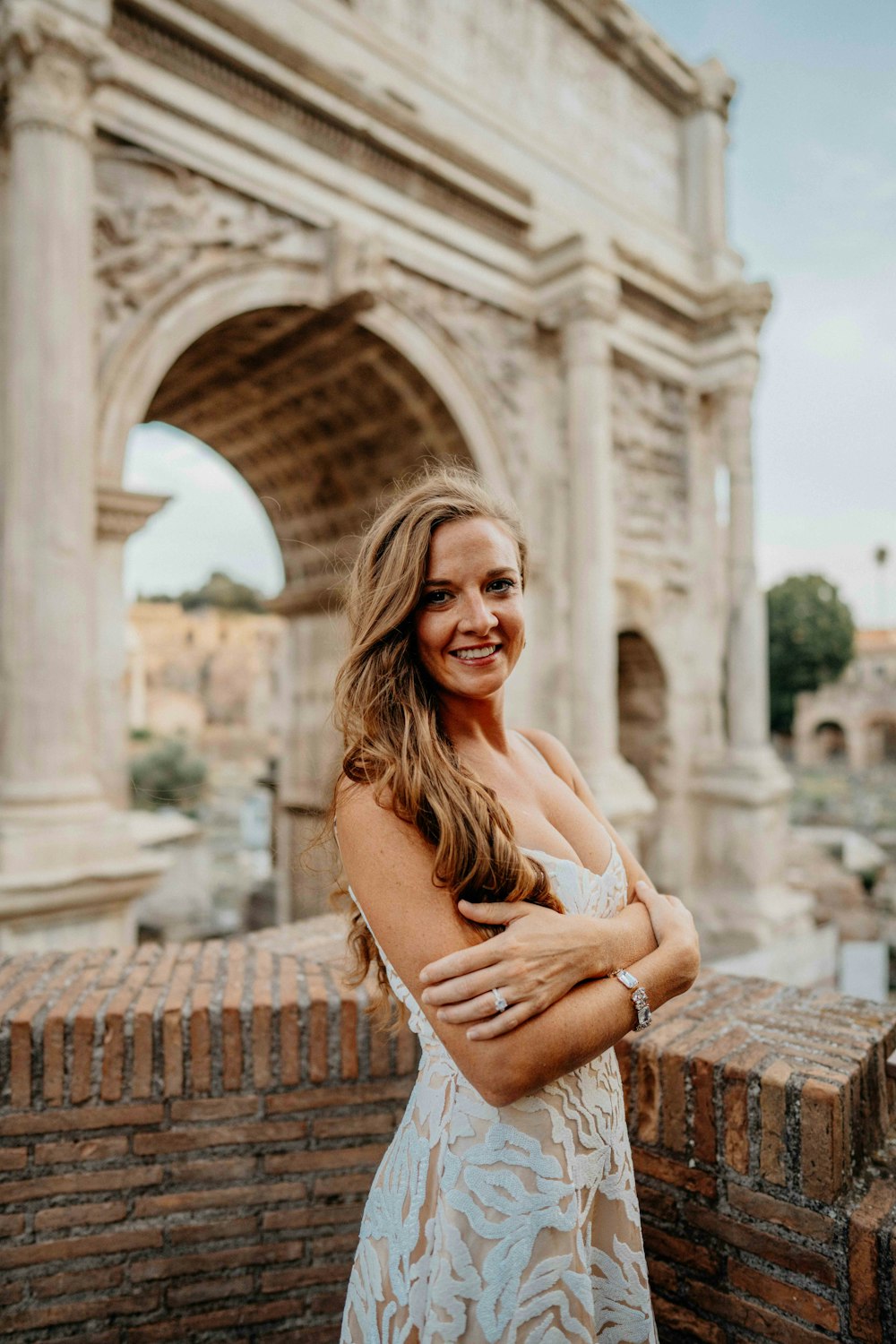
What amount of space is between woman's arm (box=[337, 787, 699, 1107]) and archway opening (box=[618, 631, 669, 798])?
8576 mm

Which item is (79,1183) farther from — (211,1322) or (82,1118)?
(211,1322)

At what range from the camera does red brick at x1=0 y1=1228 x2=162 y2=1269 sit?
78.6 inches

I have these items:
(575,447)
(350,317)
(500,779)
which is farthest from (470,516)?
(575,447)

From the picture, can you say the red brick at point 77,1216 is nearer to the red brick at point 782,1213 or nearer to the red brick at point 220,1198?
the red brick at point 220,1198

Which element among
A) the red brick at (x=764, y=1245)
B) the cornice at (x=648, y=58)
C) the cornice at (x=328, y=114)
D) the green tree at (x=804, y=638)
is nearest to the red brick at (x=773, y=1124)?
the red brick at (x=764, y=1245)

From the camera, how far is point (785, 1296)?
164cm

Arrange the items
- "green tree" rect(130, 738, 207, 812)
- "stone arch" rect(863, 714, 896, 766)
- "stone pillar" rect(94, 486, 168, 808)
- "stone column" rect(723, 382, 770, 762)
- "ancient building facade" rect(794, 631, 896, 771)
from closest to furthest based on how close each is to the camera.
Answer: "stone pillar" rect(94, 486, 168, 808)
"stone column" rect(723, 382, 770, 762)
"green tree" rect(130, 738, 207, 812)
"ancient building facade" rect(794, 631, 896, 771)
"stone arch" rect(863, 714, 896, 766)

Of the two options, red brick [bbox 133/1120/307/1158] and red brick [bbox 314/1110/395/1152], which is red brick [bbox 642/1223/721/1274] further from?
red brick [bbox 133/1120/307/1158]

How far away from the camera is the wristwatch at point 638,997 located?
137 centimetres

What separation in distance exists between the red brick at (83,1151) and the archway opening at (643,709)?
8282 millimetres

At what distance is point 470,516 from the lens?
157cm

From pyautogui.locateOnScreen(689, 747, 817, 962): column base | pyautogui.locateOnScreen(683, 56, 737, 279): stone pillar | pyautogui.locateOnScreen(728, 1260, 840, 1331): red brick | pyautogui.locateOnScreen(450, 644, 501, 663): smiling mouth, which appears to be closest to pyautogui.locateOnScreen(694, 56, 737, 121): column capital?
pyautogui.locateOnScreen(683, 56, 737, 279): stone pillar

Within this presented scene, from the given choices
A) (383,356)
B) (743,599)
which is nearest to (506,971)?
(383,356)

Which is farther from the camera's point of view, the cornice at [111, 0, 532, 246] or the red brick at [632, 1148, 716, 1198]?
the cornice at [111, 0, 532, 246]
